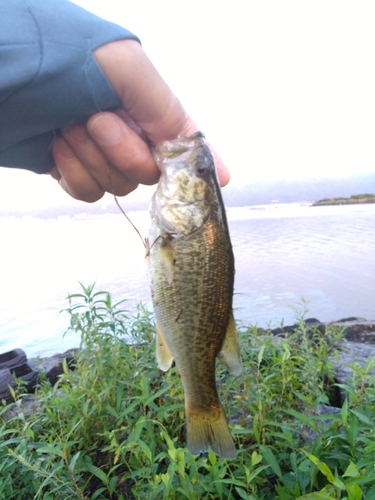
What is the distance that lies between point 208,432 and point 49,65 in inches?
96.5

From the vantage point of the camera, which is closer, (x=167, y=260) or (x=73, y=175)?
(x=167, y=260)

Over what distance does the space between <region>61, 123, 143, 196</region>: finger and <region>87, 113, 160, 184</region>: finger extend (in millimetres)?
99

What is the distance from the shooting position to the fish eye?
261 centimetres

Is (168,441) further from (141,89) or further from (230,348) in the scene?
(141,89)

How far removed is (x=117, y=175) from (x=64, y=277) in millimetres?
14194

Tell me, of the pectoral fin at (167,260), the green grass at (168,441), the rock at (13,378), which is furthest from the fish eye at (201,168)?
the rock at (13,378)

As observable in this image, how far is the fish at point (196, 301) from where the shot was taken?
2398mm

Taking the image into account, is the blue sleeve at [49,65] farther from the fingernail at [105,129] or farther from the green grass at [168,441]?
the green grass at [168,441]

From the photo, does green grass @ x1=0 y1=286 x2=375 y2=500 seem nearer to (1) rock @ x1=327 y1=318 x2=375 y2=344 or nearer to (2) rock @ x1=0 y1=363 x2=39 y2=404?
(2) rock @ x1=0 y1=363 x2=39 y2=404

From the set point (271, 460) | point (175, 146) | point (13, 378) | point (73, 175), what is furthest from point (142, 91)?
point (13, 378)

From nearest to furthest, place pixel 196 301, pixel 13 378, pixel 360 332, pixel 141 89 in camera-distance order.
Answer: pixel 141 89
pixel 196 301
pixel 13 378
pixel 360 332

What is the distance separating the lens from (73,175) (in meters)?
2.67

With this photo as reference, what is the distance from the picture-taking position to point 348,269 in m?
14.2

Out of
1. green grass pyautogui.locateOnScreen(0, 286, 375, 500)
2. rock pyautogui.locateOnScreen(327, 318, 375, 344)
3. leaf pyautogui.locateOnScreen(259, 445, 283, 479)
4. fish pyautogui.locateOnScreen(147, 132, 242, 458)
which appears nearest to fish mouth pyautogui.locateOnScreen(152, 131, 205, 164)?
fish pyautogui.locateOnScreen(147, 132, 242, 458)
